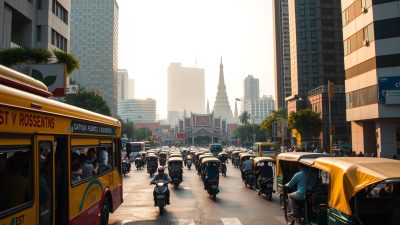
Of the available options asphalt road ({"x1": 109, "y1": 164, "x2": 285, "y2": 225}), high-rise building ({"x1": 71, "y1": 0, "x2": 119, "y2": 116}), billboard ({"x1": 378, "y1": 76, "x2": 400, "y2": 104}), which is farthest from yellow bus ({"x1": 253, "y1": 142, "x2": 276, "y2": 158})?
high-rise building ({"x1": 71, "y1": 0, "x2": 119, "y2": 116})

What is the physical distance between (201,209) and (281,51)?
119m

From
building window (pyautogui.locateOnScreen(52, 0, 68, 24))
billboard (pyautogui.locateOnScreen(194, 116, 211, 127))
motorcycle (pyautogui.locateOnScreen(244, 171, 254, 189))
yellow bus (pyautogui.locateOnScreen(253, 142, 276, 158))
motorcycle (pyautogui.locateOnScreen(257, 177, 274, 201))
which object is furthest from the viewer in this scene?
billboard (pyautogui.locateOnScreen(194, 116, 211, 127))

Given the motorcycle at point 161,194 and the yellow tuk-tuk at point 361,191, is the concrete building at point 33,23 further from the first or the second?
the yellow tuk-tuk at point 361,191

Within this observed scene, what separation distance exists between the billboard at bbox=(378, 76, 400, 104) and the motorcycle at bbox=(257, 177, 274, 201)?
2153 cm

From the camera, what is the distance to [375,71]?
34.9 meters

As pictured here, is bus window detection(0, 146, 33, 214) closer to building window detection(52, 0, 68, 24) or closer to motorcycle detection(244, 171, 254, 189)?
motorcycle detection(244, 171, 254, 189)

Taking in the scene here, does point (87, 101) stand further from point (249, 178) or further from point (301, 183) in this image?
point (301, 183)

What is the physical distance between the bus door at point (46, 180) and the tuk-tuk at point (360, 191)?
4.92m

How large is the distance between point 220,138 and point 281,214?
13826cm

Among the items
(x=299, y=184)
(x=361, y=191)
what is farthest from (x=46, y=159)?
(x=299, y=184)

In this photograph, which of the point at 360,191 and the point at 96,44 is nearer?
the point at 360,191

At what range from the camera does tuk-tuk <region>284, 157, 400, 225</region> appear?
638 cm

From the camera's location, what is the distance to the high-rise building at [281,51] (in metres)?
124

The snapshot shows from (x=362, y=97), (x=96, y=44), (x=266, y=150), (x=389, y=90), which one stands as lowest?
(x=266, y=150)
